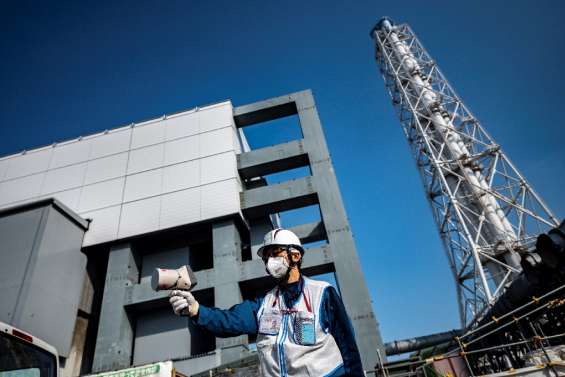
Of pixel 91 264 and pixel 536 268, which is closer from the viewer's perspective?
pixel 536 268

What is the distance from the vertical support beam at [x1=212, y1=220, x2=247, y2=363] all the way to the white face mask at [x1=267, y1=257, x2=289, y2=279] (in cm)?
1485

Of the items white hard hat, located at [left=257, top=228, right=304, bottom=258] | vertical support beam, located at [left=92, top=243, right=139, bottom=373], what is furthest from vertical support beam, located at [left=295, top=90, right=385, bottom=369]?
white hard hat, located at [left=257, top=228, right=304, bottom=258]

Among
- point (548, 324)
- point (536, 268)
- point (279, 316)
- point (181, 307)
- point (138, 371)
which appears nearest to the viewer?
point (181, 307)

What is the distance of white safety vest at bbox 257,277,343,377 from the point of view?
7.78 ft

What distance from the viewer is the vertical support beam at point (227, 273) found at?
53.0ft

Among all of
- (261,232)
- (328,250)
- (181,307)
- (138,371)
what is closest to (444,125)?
(328,250)

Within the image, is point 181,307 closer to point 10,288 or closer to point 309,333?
point 309,333

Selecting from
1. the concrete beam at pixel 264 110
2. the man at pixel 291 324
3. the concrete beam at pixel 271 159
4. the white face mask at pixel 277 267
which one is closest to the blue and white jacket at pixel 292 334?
the man at pixel 291 324

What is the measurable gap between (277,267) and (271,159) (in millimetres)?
20093

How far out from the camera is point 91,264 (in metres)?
21.4

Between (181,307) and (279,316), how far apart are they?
785mm

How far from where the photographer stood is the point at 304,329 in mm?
2557

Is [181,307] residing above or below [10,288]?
below

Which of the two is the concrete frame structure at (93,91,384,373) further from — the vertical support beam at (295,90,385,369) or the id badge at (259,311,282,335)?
the id badge at (259,311,282,335)
